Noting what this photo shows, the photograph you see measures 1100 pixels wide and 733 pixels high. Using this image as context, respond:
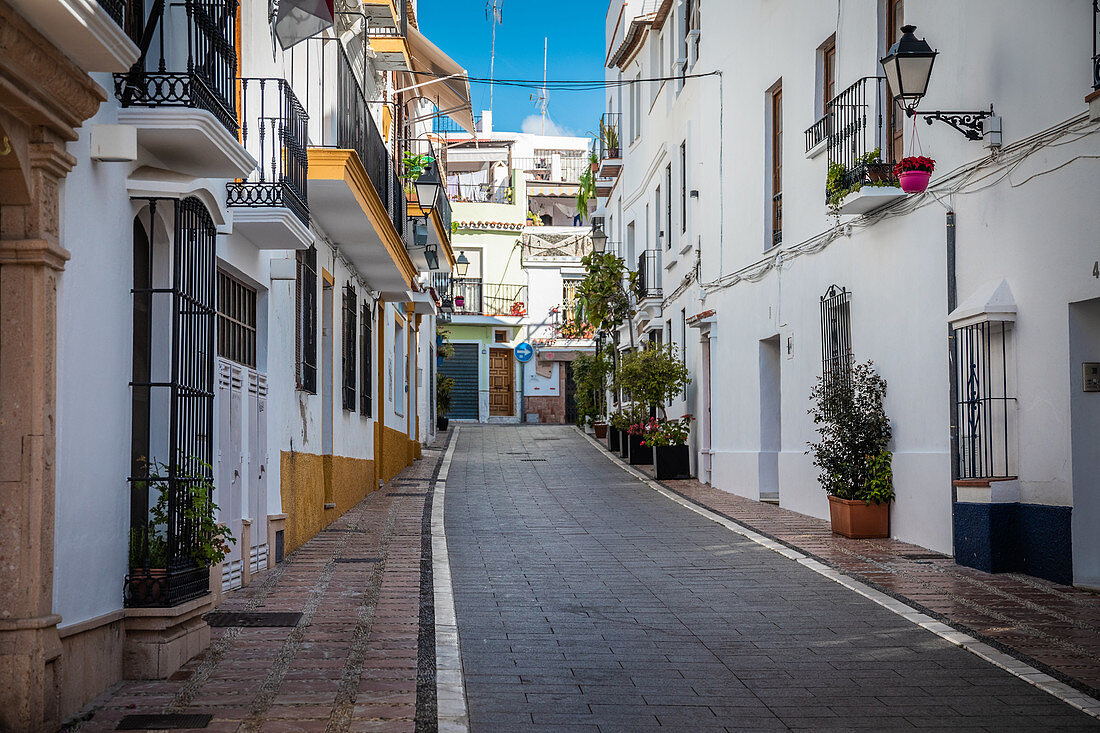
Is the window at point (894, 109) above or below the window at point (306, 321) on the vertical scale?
above

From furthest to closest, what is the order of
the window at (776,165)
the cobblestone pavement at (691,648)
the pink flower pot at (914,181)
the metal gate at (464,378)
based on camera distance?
the metal gate at (464,378) < the window at (776,165) < the pink flower pot at (914,181) < the cobblestone pavement at (691,648)

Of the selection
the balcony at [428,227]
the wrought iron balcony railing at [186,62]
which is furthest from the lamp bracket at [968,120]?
the balcony at [428,227]

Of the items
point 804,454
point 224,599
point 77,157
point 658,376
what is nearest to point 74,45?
point 77,157

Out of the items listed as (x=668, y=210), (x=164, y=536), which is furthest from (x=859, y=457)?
(x=668, y=210)

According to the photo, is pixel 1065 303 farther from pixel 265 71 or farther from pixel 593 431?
pixel 593 431

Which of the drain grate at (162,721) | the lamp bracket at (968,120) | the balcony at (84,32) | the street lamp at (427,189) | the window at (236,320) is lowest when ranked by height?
the drain grate at (162,721)

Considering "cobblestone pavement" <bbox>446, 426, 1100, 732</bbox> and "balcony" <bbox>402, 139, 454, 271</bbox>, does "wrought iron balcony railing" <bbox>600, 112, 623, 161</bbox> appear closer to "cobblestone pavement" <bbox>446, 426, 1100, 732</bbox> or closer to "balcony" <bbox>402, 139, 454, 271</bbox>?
"balcony" <bbox>402, 139, 454, 271</bbox>

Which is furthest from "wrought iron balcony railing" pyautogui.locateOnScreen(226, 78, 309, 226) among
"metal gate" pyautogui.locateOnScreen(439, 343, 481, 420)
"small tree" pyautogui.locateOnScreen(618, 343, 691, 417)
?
"metal gate" pyautogui.locateOnScreen(439, 343, 481, 420)

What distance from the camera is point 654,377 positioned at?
2211 centimetres

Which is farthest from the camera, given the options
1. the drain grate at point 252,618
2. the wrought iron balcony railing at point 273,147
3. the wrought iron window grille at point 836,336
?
the wrought iron window grille at point 836,336

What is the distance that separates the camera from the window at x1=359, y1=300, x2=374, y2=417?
18428mm

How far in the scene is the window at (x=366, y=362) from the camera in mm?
18428

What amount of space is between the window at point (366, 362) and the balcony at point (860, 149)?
8201mm

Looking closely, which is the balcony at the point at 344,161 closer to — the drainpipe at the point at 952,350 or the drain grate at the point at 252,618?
the drain grate at the point at 252,618
